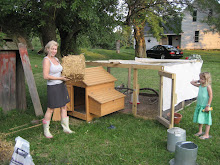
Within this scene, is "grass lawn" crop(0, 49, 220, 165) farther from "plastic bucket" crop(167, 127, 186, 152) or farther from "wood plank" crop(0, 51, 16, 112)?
"wood plank" crop(0, 51, 16, 112)

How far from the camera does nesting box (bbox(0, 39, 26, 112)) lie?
6031 millimetres

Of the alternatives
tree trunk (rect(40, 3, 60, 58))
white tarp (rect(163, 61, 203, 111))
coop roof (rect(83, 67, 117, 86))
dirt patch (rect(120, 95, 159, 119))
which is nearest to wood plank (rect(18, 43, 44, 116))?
coop roof (rect(83, 67, 117, 86))

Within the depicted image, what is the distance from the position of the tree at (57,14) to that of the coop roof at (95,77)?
1.42 meters

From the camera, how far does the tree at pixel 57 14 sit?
19.7 feet

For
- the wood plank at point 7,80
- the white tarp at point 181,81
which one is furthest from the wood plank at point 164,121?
the wood plank at point 7,80

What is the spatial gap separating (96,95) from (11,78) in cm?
241

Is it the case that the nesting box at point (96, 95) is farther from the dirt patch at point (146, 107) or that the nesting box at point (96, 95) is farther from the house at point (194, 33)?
the house at point (194, 33)

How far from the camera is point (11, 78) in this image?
20.5 feet

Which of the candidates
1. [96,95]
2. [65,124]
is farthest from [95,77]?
[65,124]

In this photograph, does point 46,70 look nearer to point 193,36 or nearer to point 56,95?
point 56,95

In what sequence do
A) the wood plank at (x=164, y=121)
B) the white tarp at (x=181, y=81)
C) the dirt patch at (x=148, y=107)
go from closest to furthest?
the wood plank at (x=164, y=121) → the white tarp at (x=181, y=81) → the dirt patch at (x=148, y=107)

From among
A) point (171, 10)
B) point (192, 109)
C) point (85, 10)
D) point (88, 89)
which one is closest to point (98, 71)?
point (88, 89)

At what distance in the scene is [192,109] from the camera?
695 cm

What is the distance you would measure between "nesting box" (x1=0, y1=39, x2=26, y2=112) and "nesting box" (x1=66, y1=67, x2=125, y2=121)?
152cm
